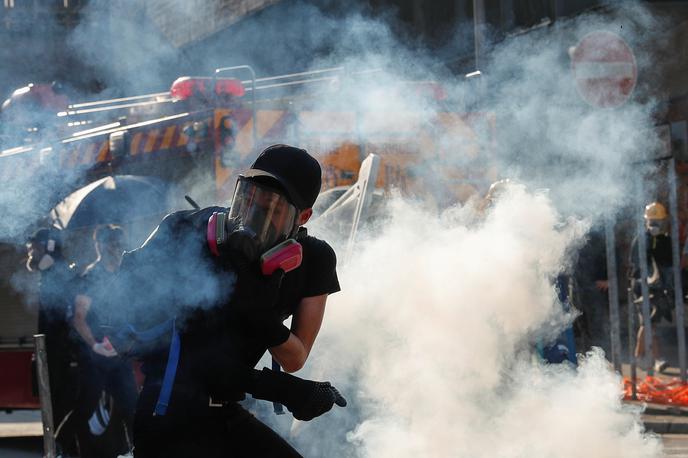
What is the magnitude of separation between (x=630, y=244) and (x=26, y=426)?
18.9 ft

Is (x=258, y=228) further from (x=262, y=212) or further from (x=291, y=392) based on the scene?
(x=291, y=392)

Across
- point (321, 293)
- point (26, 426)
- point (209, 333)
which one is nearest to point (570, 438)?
point (321, 293)

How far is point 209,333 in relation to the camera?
3.18 m

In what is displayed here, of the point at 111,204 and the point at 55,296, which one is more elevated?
the point at 111,204

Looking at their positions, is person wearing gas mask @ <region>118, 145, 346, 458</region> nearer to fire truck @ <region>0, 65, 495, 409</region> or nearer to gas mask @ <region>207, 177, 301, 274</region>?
gas mask @ <region>207, 177, 301, 274</region>

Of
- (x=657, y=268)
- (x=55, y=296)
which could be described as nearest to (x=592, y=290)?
(x=657, y=268)

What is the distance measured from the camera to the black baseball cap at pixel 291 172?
10.6 ft

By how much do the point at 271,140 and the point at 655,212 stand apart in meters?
4.58

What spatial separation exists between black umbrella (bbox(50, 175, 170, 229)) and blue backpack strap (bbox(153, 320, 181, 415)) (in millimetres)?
4414

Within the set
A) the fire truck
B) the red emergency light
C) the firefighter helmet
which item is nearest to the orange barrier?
the firefighter helmet

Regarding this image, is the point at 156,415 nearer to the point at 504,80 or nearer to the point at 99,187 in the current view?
the point at 99,187

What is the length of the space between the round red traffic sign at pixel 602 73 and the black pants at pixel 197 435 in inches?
225

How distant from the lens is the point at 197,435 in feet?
10.3

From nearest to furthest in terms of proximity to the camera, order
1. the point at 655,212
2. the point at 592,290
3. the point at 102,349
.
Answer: the point at 102,349 < the point at 592,290 < the point at 655,212
